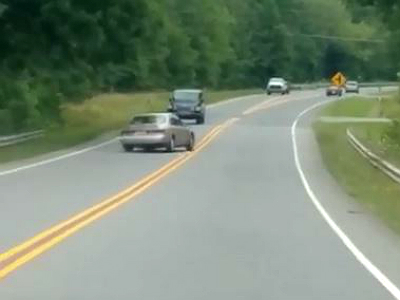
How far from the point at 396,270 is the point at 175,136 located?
106 ft

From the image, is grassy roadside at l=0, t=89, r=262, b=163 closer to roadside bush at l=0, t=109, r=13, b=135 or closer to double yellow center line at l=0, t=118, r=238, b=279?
roadside bush at l=0, t=109, r=13, b=135

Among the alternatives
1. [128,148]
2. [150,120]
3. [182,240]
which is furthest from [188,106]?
[182,240]

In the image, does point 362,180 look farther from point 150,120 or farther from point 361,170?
point 150,120

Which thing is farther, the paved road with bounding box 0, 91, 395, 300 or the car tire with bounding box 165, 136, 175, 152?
the car tire with bounding box 165, 136, 175, 152

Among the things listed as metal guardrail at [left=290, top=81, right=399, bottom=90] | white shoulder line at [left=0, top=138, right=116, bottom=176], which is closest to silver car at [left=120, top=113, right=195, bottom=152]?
white shoulder line at [left=0, top=138, right=116, bottom=176]

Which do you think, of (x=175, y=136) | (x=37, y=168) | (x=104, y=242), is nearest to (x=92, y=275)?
(x=104, y=242)

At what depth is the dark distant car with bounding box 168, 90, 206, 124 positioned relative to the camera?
6838 centimetres

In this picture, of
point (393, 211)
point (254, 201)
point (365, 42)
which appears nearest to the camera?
point (393, 211)

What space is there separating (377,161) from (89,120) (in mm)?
34935

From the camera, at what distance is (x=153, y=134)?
4603 centimetres

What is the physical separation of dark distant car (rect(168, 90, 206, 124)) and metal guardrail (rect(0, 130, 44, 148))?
17.2 meters

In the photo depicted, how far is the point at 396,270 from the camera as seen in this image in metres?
14.4

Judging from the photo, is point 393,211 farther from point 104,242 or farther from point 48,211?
point 104,242

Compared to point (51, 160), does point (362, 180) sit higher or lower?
higher
